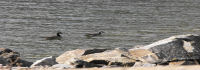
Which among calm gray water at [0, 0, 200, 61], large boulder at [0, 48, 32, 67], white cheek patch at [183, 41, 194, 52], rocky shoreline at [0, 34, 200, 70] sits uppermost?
white cheek patch at [183, 41, 194, 52]

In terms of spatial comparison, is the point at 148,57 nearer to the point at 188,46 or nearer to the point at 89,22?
the point at 188,46

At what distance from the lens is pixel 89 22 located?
33.3 meters

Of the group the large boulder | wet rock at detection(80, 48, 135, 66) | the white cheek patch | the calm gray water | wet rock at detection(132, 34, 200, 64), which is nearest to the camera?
wet rock at detection(132, 34, 200, 64)

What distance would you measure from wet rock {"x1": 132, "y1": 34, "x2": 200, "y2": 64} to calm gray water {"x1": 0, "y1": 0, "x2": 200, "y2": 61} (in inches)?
305

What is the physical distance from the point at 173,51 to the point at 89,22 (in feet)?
64.9

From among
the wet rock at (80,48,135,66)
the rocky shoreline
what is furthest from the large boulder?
the wet rock at (80,48,135,66)

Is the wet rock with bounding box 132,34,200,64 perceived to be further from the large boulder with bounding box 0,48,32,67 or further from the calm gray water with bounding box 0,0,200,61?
the calm gray water with bounding box 0,0,200,61

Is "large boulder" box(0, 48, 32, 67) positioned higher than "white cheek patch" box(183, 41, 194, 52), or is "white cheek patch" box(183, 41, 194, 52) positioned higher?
"white cheek patch" box(183, 41, 194, 52)

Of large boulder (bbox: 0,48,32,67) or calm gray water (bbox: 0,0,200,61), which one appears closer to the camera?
large boulder (bbox: 0,48,32,67)

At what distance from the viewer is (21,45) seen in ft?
79.6

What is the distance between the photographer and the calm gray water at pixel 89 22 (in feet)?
81.9

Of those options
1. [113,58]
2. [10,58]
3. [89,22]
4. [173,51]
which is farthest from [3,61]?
[89,22]

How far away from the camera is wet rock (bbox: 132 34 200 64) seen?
13.5 meters

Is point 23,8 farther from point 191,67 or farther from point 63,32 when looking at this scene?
point 191,67
